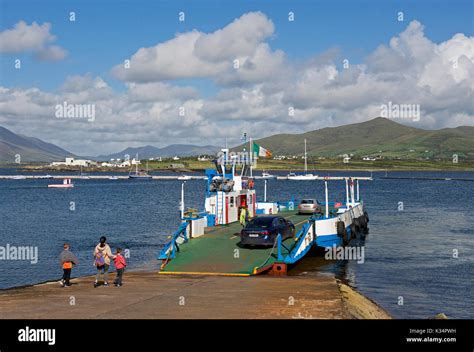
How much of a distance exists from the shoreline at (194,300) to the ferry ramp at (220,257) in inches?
52.0

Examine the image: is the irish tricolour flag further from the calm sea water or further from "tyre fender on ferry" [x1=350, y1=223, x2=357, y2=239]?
the calm sea water

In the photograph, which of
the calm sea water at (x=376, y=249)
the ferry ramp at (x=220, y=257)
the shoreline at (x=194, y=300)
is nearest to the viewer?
the shoreline at (x=194, y=300)

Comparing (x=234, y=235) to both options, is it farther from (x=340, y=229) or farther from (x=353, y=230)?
(x=353, y=230)

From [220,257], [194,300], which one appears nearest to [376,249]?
[220,257]

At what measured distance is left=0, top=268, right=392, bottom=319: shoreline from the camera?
626 inches

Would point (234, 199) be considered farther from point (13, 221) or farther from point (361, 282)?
point (13, 221)

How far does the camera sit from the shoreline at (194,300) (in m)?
Answer: 15.9

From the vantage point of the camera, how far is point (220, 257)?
26.4m

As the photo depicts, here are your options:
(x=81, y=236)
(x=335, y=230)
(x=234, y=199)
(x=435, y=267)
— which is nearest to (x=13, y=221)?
(x=81, y=236)

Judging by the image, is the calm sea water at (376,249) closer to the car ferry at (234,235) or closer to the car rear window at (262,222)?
the car ferry at (234,235)

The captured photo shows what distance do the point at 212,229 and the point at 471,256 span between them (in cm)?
1643

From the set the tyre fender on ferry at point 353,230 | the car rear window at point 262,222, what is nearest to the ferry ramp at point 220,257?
the car rear window at point 262,222

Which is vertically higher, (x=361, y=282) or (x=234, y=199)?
(x=234, y=199)

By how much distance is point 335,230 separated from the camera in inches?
1344
